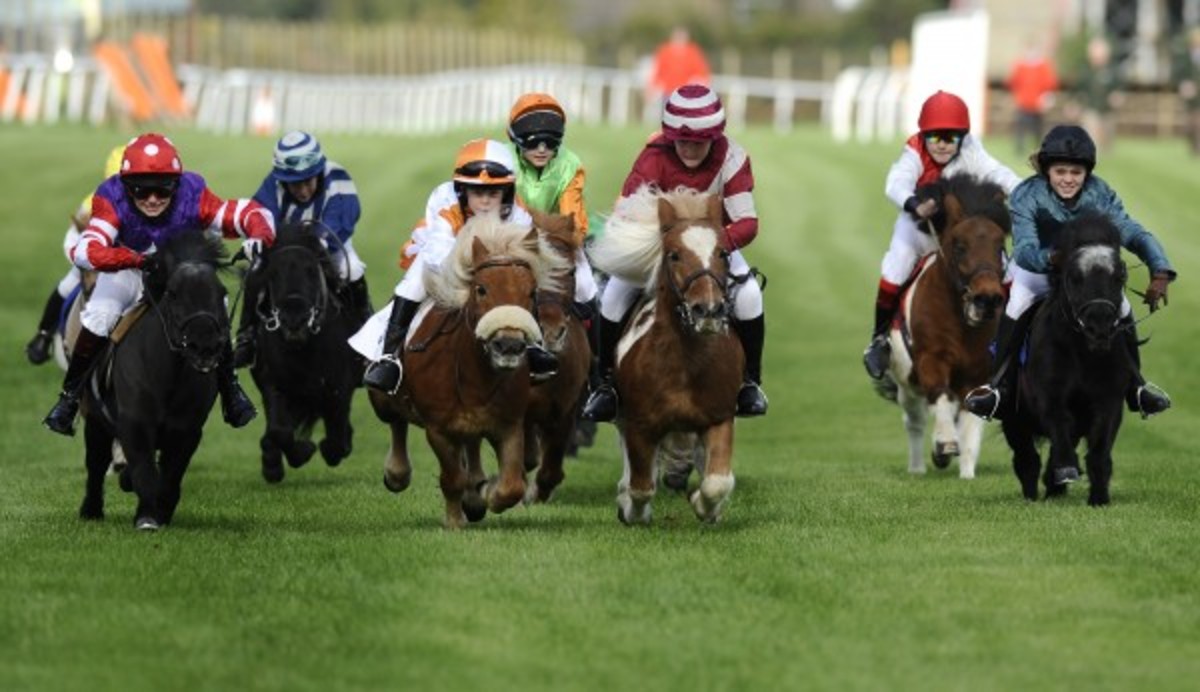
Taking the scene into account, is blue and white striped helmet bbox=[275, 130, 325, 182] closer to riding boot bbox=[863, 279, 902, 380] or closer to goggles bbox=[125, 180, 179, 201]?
goggles bbox=[125, 180, 179, 201]

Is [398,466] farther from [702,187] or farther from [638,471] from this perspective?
[702,187]

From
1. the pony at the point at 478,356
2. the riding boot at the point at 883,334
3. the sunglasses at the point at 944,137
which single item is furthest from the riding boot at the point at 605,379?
the sunglasses at the point at 944,137

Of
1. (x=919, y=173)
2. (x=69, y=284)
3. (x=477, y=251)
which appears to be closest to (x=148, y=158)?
(x=477, y=251)

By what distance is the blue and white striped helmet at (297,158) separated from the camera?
1703cm

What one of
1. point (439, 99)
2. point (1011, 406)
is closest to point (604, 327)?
point (1011, 406)

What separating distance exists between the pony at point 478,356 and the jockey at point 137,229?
118 cm

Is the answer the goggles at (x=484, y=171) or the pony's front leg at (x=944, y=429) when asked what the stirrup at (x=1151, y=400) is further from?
the goggles at (x=484, y=171)

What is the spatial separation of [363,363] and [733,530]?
474 cm

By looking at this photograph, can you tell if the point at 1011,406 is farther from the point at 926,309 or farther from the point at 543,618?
the point at 543,618

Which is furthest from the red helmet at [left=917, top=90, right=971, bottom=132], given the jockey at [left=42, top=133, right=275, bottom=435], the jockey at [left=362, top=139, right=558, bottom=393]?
the jockey at [left=42, top=133, right=275, bottom=435]

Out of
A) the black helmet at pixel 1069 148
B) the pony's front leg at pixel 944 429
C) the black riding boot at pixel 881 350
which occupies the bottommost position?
the pony's front leg at pixel 944 429

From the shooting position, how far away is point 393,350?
44.9 feet

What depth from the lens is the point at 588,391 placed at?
50.0 ft

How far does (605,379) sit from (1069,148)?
275cm
